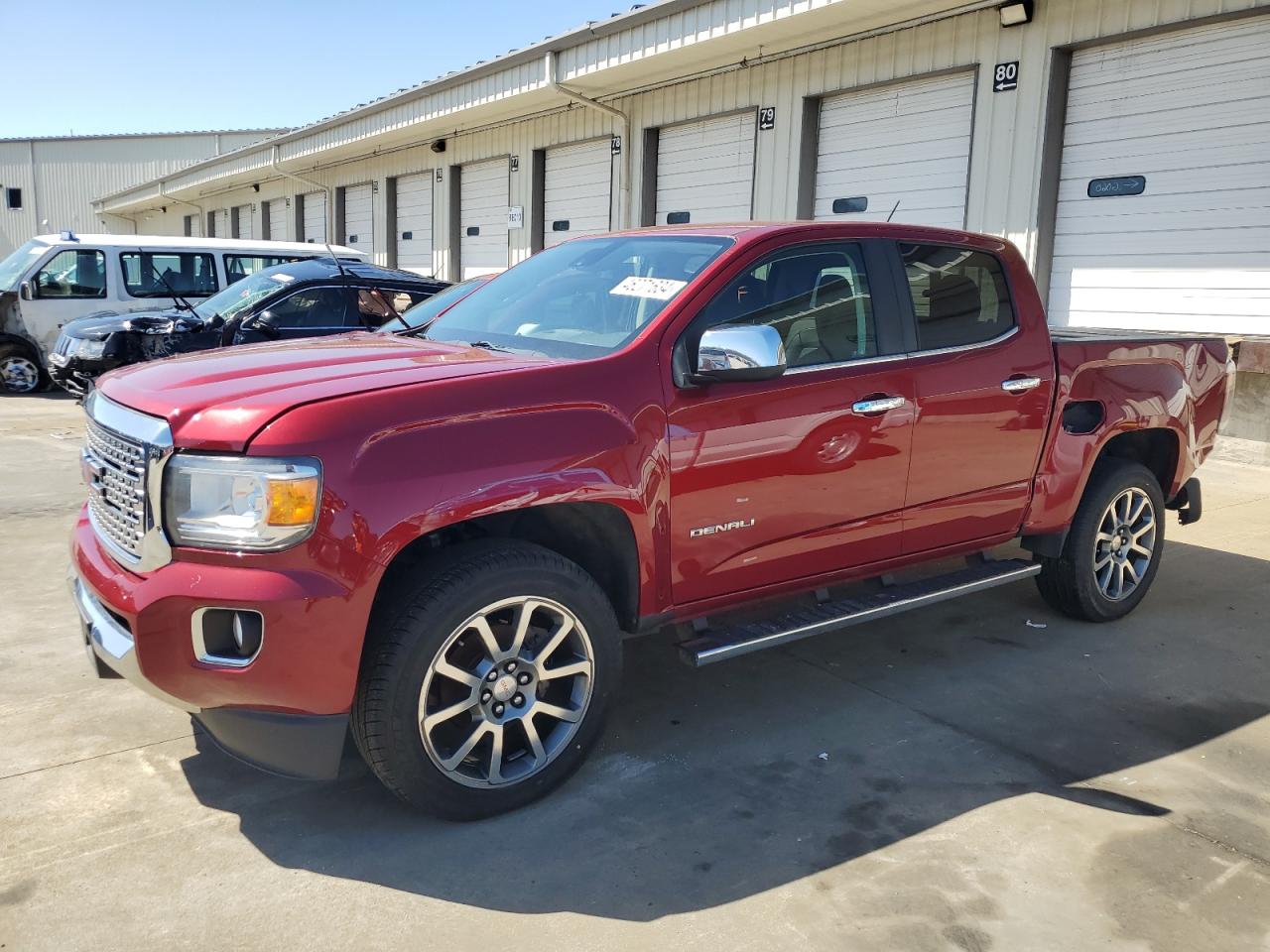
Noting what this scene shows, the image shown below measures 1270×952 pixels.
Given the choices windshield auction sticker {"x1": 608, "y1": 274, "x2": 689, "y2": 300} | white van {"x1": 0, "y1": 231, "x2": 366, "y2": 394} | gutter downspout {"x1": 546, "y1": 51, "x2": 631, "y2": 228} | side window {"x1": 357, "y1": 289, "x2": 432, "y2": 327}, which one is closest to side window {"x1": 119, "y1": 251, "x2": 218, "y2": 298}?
white van {"x1": 0, "y1": 231, "x2": 366, "y2": 394}

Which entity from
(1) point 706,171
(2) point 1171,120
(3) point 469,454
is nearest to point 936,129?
(2) point 1171,120

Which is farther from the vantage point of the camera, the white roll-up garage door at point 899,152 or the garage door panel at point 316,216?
the garage door panel at point 316,216

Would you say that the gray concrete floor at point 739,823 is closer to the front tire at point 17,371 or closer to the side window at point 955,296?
the side window at point 955,296

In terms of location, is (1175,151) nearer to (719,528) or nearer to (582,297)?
(582,297)

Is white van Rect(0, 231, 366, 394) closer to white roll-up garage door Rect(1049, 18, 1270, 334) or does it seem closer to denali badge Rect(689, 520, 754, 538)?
A: white roll-up garage door Rect(1049, 18, 1270, 334)

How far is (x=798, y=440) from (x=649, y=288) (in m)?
0.78

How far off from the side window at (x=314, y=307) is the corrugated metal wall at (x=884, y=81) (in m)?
5.18

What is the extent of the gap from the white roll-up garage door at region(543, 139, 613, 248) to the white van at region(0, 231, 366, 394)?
405 centimetres

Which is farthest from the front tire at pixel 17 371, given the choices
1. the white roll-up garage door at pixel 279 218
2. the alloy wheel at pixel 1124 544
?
the white roll-up garage door at pixel 279 218

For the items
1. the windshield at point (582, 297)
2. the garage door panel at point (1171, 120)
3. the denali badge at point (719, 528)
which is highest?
the garage door panel at point (1171, 120)

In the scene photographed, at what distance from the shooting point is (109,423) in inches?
122

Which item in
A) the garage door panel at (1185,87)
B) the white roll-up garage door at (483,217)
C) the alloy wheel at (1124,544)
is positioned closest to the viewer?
the alloy wheel at (1124,544)

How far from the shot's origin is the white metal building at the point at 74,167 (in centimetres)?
4150

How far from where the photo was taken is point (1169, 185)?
357 inches
